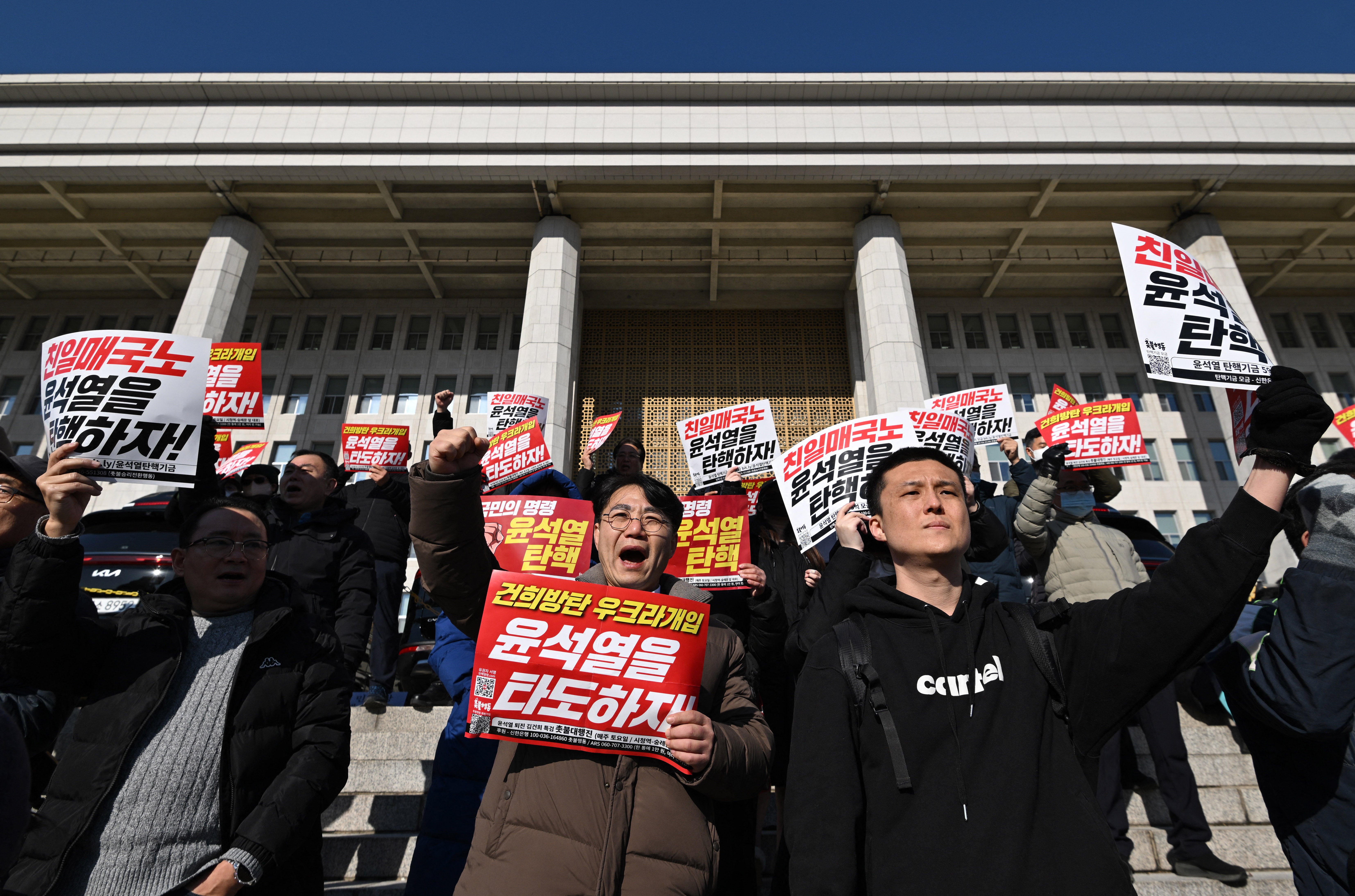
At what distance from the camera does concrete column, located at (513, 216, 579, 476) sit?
18.0 m

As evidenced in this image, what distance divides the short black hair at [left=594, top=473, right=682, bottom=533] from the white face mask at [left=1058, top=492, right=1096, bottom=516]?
3641 millimetres

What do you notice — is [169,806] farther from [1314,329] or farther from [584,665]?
[1314,329]

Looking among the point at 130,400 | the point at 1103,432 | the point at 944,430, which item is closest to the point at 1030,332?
the point at 1103,432

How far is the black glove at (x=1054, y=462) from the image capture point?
4.89 m

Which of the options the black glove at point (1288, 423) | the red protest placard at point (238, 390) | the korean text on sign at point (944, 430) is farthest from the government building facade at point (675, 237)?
the black glove at point (1288, 423)

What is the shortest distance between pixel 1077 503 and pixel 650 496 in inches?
155

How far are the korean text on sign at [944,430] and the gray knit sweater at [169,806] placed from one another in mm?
3958

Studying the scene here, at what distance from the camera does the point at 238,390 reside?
7.86 m

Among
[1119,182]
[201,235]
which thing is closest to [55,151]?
[201,235]

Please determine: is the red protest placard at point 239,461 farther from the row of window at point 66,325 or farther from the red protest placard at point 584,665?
the row of window at point 66,325

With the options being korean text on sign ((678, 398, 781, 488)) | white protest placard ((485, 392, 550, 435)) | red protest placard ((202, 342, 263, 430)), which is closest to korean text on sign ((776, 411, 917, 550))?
korean text on sign ((678, 398, 781, 488))

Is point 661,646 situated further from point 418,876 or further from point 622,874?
point 418,876

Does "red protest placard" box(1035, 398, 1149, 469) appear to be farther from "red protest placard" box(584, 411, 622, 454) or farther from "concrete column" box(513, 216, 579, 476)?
"concrete column" box(513, 216, 579, 476)
